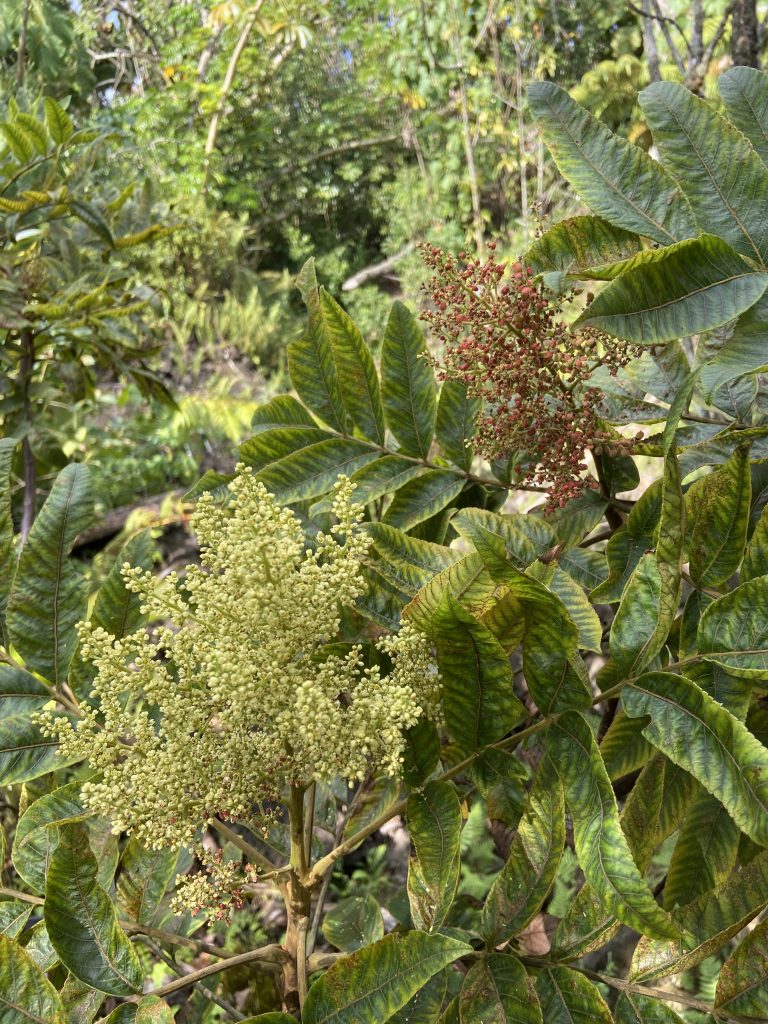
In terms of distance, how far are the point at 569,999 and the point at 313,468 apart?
53 cm

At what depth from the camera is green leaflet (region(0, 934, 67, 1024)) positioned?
1.79 feet

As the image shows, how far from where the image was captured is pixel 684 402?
1.70 ft

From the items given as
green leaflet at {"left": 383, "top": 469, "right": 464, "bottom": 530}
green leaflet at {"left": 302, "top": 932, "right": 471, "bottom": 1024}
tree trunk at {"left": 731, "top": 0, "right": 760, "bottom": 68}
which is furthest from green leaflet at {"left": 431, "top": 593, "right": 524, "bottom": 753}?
tree trunk at {"left": 731, "top": 0, "right": 760, "bottom": 68}

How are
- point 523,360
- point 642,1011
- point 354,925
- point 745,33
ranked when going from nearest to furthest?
point 642,1011
point 523,360
point 354,925
point 745,33

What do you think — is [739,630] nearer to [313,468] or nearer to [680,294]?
[680,294]

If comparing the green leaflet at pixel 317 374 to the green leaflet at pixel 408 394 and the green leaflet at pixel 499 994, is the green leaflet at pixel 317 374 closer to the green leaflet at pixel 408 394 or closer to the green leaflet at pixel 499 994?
the green leaflet at pixel 408 394

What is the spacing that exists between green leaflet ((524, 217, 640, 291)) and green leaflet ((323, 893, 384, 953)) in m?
0.63

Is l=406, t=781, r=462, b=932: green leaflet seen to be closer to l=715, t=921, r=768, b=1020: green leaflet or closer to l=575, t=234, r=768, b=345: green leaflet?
l=715, t=921, r=768, b=1020: green leaflet

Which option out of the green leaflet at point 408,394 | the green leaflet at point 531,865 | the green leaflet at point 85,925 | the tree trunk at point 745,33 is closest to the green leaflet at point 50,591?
the green leaflet at point 85,925

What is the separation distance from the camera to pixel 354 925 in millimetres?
836

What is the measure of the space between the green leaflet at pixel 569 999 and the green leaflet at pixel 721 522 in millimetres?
309

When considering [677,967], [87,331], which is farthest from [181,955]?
[677,967]

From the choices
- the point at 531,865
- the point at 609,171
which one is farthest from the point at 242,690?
the point at 609,171

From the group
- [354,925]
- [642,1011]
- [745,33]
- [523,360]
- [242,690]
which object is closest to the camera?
[242,690]
